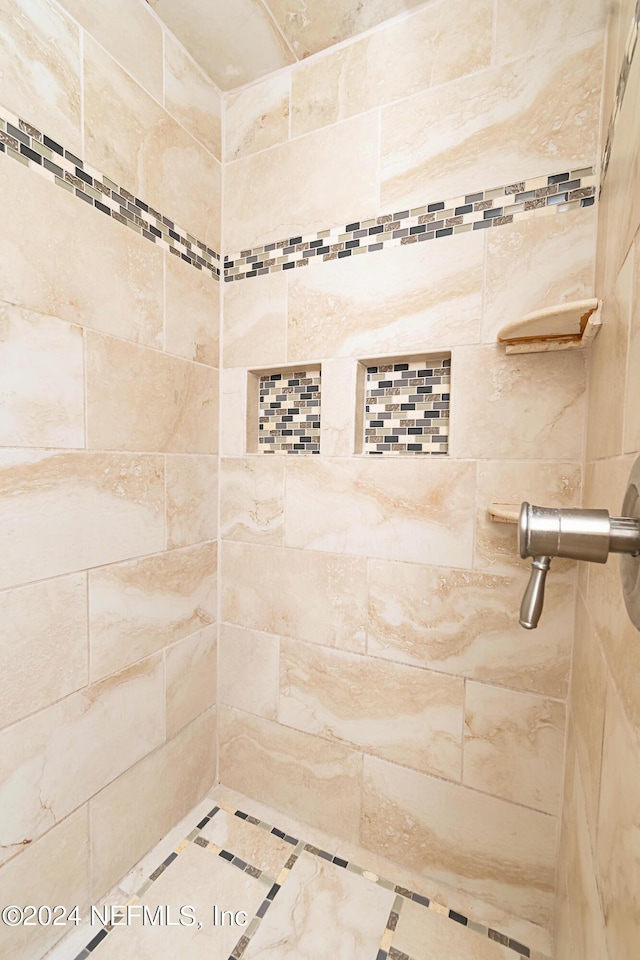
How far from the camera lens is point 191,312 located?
1243 millimetres

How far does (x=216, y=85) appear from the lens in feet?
4.20

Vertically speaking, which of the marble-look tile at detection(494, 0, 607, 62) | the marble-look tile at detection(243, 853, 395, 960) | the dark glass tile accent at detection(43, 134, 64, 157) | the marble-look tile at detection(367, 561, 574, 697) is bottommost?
the marble-look tile at detection(243, 853, 395, 960)

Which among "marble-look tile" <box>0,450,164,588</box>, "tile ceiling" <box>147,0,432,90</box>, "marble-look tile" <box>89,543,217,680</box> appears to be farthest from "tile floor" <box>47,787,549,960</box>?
"tile ceiling" <box>147,0,432,90</box>

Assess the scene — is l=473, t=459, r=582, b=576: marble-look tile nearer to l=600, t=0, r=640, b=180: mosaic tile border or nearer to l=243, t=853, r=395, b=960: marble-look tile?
l=600, t=0, r=640, b=180: mosaic tile border

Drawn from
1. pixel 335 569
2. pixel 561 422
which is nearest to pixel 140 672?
pixel 335 569

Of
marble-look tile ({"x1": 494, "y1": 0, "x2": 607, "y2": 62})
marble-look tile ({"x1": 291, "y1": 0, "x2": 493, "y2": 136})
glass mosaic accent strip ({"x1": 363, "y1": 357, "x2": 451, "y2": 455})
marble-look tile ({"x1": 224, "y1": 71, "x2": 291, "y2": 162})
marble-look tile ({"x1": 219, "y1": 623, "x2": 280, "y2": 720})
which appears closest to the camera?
marble-look tile ({"x1": 494, "y1": 0, "x2": 607, "y2": 62})

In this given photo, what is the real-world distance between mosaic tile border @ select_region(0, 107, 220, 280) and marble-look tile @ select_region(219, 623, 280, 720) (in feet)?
3.82

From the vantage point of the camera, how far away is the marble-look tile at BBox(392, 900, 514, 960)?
97 cm

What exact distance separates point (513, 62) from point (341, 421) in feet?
2.95

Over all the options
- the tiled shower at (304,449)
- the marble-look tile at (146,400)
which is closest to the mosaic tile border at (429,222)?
the tiled shower at (304,449)

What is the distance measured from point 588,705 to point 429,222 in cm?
110

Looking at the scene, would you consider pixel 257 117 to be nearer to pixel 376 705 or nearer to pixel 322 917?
pixel 376 705

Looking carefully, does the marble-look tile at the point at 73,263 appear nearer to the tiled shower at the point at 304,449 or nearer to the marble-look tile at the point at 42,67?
the tiled shower at the point at 304,449

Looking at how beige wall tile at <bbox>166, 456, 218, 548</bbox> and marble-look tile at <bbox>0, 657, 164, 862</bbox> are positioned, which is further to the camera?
beige wall tile at <bbox>166, 456, 218, 548</bbox>
